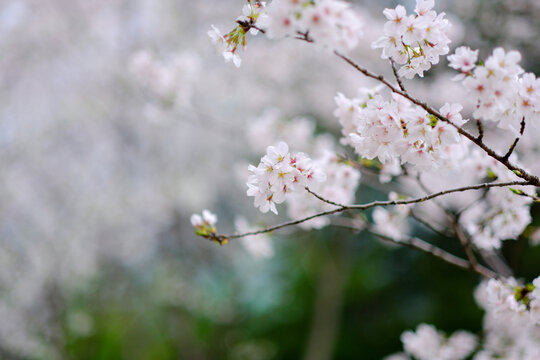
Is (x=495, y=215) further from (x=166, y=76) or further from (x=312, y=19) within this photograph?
(x=166, y=76)

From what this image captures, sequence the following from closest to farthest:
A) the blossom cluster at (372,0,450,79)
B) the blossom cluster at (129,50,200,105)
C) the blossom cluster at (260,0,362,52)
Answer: the blossom cluster at (260,0,362,52), the blossom cluster at (372,0,450,79), the blossom cluster at (129,50,200,105)

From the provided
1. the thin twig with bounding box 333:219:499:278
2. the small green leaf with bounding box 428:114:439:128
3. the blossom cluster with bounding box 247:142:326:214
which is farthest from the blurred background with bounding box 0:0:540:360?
the small green leaf with bounding box 428:114:439:128

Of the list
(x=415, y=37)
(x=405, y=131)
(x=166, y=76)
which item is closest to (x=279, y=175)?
(x=405, y=131)

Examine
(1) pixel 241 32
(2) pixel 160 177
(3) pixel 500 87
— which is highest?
(2) pixel 160 177

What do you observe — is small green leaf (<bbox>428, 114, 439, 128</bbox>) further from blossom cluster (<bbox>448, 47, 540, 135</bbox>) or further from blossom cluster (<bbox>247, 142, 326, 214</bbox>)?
blossom cluster (<bbox>247, 142, 326, 214</bbox>)

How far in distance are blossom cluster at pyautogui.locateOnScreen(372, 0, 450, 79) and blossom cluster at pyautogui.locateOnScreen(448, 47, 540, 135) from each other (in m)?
0.10

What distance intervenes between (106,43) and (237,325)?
12.8ft

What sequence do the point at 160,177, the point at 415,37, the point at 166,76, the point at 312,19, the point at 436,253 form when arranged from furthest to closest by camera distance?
the point at 160,177 → the point at 166,76 → the point at 436,253 → the point at 415,37 → the point at 312,19

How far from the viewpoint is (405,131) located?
103 cm

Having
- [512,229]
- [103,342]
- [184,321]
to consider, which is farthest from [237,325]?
[512,229]

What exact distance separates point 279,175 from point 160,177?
3845mm

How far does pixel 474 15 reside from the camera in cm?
416

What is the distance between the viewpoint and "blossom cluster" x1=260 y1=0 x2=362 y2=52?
831mm

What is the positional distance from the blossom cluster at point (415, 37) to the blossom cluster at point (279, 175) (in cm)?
34
